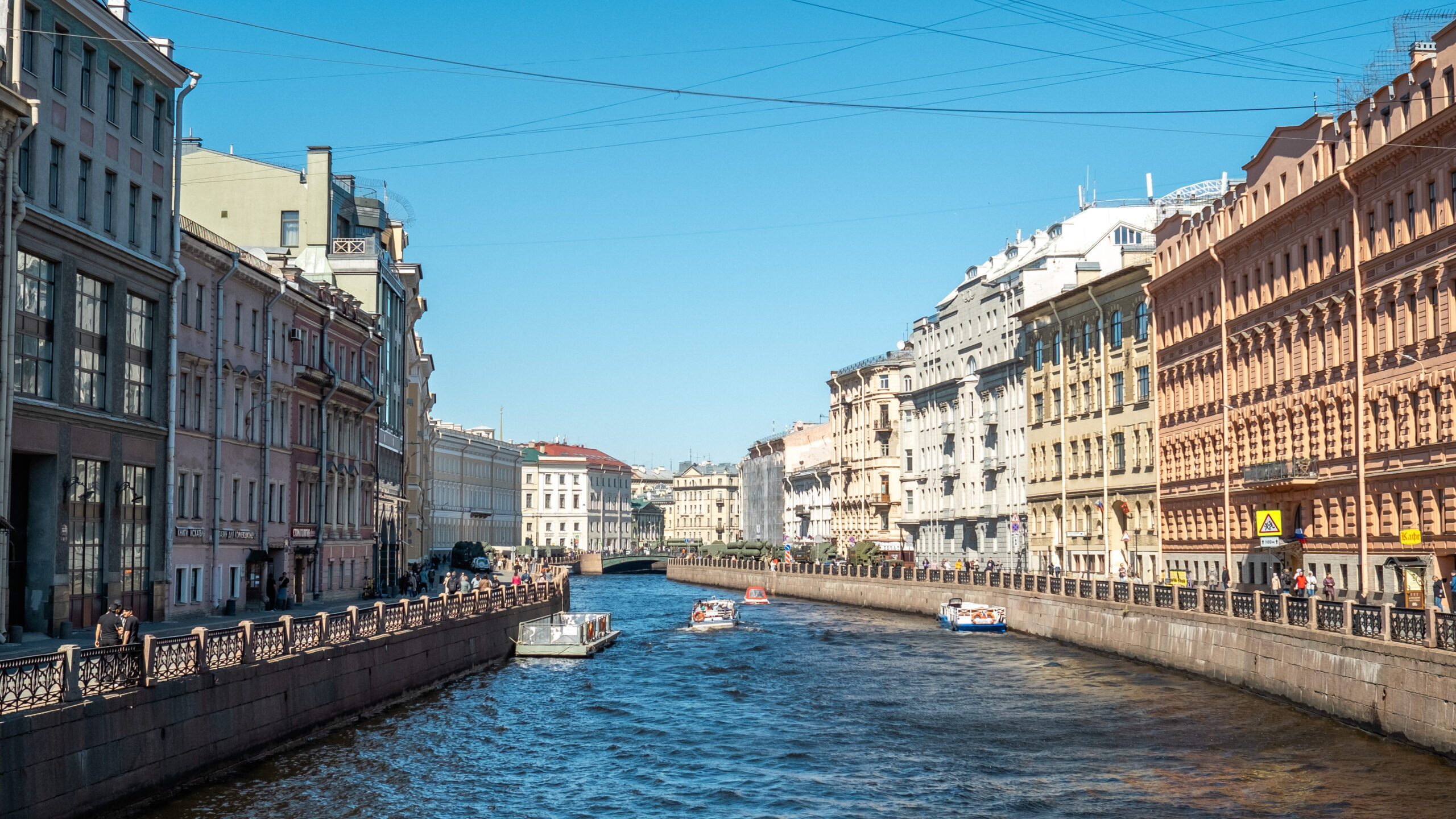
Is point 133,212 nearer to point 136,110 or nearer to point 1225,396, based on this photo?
point 136,110

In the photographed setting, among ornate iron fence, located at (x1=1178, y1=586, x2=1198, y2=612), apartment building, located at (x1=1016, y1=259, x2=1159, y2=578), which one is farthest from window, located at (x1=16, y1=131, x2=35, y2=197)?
apartment building, located at (x1=1016, y1=259, x2=1159, y2=578)

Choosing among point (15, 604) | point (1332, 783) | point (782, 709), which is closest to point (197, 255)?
point (15, 604)

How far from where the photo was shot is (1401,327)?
148ft

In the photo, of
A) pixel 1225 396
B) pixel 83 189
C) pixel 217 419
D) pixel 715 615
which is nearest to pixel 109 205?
pixel 83 189

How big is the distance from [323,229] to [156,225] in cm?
2892

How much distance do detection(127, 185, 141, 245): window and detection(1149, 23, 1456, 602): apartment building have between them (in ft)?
97.0

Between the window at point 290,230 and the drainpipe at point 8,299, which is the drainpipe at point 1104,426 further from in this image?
the drainpipe at point 8,299

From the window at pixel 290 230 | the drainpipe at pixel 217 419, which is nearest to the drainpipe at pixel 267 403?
the drainpipe at pixel 217 419

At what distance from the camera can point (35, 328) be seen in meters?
33.9

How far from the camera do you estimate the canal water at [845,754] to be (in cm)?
2625

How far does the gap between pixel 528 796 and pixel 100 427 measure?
52.2ft

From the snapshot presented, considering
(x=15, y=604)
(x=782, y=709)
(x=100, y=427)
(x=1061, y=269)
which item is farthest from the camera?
(x=1061, y=269)

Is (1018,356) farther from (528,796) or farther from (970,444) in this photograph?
(528,796)

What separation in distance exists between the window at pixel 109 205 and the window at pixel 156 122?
287cm
